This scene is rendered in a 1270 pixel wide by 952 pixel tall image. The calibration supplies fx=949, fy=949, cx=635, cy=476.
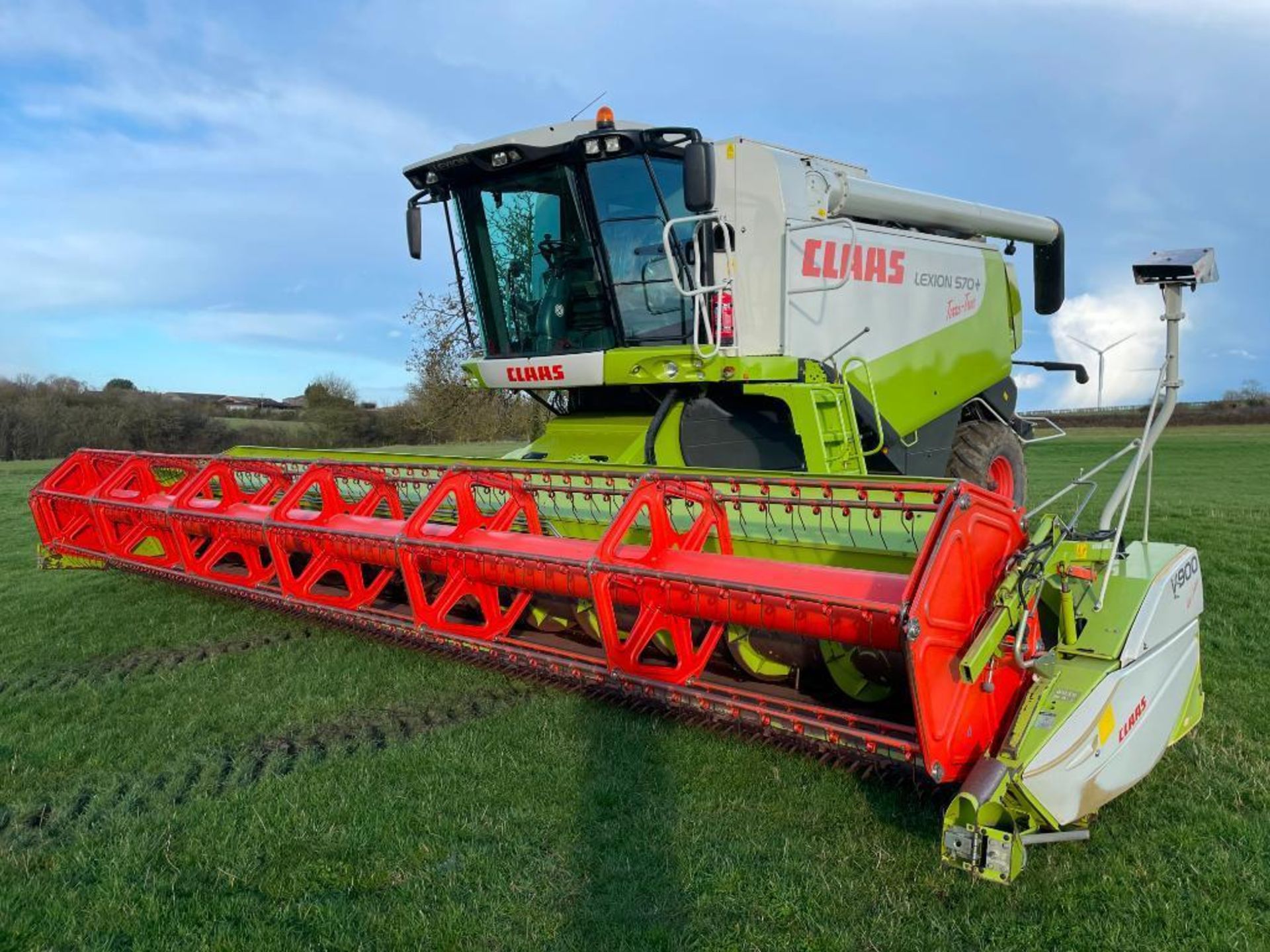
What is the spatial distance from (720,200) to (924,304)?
6.42 ft

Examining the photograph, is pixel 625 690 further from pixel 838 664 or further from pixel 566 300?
pixel 566 300

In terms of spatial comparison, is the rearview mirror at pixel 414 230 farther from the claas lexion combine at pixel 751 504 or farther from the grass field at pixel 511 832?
the grass field at pixel 511 832

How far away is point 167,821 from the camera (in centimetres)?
319

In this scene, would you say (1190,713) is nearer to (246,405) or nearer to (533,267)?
(533,267)

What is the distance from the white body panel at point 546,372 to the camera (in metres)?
5.64

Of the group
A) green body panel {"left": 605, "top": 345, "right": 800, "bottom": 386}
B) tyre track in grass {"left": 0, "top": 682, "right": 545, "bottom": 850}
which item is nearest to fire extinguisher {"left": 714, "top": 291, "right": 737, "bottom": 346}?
green body panel {"left": 605, "top": 345, "right": 800, "bottom": 386}

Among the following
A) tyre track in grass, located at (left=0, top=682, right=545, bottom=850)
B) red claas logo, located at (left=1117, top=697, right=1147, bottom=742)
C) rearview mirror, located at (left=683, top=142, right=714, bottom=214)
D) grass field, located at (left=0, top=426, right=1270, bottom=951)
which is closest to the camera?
grass field, located at (left=0, top=426, right=1270, bottom=951)

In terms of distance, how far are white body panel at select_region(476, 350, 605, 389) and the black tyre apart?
296cm

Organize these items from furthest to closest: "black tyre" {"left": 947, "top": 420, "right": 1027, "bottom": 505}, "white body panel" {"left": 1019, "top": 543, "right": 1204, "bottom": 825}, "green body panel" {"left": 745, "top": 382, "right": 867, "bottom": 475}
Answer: "black tyre" {"left": 947, "top": 420, "right": 1027, "bottom": 505} → "green body panel" {"left": 745, "top": 382, "right": 867, "bottom": 475} → "white body panel" {"left": 1019, "top": 543, "right": 1204, "bottom": 825}

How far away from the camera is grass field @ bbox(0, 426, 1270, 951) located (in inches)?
99.9

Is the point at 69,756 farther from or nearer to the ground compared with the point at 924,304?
A: nearer to the ground

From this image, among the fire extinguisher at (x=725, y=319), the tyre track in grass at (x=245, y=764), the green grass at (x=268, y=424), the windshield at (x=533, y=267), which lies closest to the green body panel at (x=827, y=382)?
the fire extinguisher at (x=725, y=319)

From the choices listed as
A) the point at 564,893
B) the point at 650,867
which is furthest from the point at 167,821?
the point at 650,867

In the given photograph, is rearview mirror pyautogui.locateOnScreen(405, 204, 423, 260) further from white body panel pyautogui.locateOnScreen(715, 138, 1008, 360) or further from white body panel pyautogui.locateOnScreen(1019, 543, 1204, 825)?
white body panel pyautogui.locateOnScreen(1019, 543, 1204, 825)
